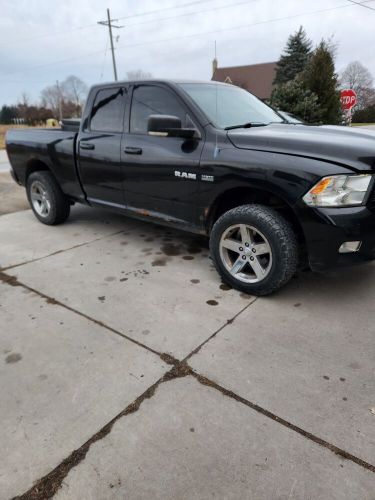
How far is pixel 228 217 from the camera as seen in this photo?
302 centimetres

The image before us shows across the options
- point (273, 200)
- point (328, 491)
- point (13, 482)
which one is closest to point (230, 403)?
point (328, 491)

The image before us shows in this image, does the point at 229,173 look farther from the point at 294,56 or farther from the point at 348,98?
the point at 294,56

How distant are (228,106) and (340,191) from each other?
1.57m

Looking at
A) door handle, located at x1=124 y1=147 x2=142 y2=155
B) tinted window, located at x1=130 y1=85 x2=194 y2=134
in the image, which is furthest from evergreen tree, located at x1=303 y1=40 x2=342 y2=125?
door handle, located at x1=124 y1=147 x2=142 y2=155

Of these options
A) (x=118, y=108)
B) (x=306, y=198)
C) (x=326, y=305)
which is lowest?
(x=326, y=305)

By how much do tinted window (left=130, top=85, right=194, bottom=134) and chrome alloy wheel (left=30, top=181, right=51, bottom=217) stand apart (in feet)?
6.02

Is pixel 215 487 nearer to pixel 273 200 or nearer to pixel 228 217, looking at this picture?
pixel 228 217

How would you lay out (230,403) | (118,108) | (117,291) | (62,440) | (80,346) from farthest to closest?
(118,108)
(117,291)
(80,346)
(230,403)
(62,440)

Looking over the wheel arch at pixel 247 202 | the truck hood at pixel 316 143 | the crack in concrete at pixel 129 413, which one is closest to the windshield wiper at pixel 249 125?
the truck hood at pixel 316 143

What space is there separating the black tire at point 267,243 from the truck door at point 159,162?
1.26 ft

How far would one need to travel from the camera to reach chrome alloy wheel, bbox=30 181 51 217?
4859mm

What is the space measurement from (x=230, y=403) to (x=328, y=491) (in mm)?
608

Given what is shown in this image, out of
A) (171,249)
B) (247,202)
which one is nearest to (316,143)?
(247,202)

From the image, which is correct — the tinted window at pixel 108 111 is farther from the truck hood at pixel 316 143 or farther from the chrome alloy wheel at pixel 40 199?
the truck hood at pixel 316 143
